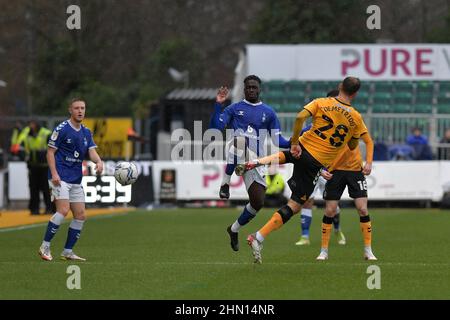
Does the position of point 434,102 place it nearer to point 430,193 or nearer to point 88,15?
point 430,193

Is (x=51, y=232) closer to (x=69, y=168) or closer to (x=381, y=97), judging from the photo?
(x=69, y=168)

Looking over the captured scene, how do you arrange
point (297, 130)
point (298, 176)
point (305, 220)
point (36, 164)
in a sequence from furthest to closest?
point (36, 164) → point (305, 220) → point (298, 176) → point (297, 130)

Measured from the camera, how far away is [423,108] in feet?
126

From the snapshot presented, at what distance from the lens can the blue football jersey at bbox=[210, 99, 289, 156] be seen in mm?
14852

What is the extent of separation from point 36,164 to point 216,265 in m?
14.2

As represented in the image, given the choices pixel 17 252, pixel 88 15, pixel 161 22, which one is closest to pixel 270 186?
pixel 88 15

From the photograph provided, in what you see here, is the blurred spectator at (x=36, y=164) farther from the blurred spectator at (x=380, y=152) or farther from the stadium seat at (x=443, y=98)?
the stadium seat at (x=443, y=98)

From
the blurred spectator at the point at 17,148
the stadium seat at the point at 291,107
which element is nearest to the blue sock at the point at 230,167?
the blurred spectator at the point at 17,148

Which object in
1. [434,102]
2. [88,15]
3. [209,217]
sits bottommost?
[209,217]

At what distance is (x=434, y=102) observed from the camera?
38.3 metres

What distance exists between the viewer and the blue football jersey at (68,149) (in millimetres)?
14438

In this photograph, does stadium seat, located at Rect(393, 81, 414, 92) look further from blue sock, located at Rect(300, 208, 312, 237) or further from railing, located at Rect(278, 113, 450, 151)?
blue sock, located at Rect(300, 208, 312, 237)

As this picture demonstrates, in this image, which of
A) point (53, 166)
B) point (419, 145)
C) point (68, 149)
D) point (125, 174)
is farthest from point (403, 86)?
point (53, 166)

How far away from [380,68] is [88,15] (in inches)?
375
